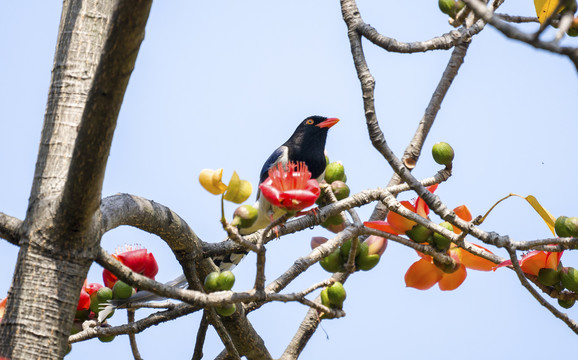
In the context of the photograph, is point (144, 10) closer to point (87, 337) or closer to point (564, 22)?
Answer: point (564, 22)

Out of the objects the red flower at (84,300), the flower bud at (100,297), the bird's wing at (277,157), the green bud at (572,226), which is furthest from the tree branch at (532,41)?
the bird's wing at (277,157)

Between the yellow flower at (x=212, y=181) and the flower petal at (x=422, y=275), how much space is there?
108 cm

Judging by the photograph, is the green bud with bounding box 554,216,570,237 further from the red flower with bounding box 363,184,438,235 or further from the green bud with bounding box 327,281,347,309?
the green bud with bounding box 327,281,347,309

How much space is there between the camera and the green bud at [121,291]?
2.82 metres

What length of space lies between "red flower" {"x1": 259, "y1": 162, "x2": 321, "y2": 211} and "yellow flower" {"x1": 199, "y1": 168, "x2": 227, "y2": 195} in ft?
0.43

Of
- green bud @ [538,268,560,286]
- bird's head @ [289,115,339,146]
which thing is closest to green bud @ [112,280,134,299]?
green bud @ [538,268,560,286]

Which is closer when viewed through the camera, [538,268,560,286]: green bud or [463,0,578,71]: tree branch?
[463,0,578,71]: tree branch

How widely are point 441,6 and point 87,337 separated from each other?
2323 mm

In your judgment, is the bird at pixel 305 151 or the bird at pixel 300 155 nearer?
the bird at pixel 300 155

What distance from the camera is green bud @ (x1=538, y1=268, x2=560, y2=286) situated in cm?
272

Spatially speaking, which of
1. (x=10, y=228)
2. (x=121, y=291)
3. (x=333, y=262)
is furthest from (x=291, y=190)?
(x=121, y=291)

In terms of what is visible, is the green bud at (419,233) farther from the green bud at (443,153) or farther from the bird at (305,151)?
the bird at (305,151)

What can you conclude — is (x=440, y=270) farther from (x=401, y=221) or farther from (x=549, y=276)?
(x=549, y=276)

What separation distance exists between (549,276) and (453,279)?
0.40 meters
